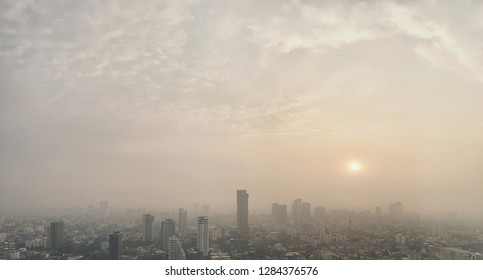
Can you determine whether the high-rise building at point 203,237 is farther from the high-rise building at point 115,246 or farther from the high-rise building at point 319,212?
the high-rise building at point 319,212

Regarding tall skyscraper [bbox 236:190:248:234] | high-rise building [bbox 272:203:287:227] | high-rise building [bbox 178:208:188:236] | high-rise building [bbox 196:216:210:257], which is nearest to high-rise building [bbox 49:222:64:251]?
high-rise building [bbox 178:208:188:236]

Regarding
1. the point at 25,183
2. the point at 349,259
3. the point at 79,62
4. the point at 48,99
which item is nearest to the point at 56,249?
the point at 25,183

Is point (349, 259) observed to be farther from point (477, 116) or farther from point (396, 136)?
point (477, 116)

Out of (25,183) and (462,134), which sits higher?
(462,134)

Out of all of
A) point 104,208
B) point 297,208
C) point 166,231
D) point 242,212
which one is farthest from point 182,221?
point 297,208

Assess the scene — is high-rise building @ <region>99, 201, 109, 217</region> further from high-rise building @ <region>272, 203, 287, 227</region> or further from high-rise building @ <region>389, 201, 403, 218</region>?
high-rise building @ <region>389, 201, 403, 218</region>
